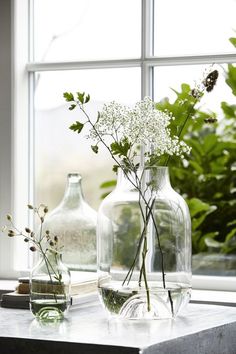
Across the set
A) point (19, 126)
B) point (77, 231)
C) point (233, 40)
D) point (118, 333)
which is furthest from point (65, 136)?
point (118, 333)

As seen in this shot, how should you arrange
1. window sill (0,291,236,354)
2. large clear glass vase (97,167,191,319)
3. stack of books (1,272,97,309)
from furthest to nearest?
1. stack of books (1,272,97,309)
2. large clear glass vase (97,167,191,319)
3. window sill (0,291,236,354)

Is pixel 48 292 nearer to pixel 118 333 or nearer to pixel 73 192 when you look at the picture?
pixel 118 333

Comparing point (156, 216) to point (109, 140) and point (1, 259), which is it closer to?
point (109, 140)

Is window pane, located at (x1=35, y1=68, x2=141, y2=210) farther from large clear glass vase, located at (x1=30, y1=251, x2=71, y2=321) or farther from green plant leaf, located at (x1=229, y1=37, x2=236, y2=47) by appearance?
large clear glass vase, located at (x1=30, y1=251, x2=71, y2=321)

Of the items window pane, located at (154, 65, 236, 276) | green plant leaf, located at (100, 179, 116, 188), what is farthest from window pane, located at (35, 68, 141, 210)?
window pane, located at (154, 65, 236, 276)

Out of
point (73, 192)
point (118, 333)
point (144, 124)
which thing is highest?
point (144, 124)

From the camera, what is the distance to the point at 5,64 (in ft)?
11.4

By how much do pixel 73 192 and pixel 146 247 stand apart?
546 millimetres

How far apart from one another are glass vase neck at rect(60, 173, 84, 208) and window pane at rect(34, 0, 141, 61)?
2.06 ft

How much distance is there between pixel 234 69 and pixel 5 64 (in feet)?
3.05

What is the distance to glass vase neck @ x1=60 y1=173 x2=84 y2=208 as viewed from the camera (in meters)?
3.04

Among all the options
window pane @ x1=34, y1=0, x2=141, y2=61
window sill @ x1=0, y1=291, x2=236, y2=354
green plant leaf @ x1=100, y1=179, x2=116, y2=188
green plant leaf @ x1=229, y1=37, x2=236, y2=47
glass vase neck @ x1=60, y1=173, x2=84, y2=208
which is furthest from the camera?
green plant leaf @ x1=100, y1=179, x2=116, y2=188

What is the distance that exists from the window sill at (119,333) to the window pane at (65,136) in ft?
2.70

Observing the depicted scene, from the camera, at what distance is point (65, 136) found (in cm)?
351
